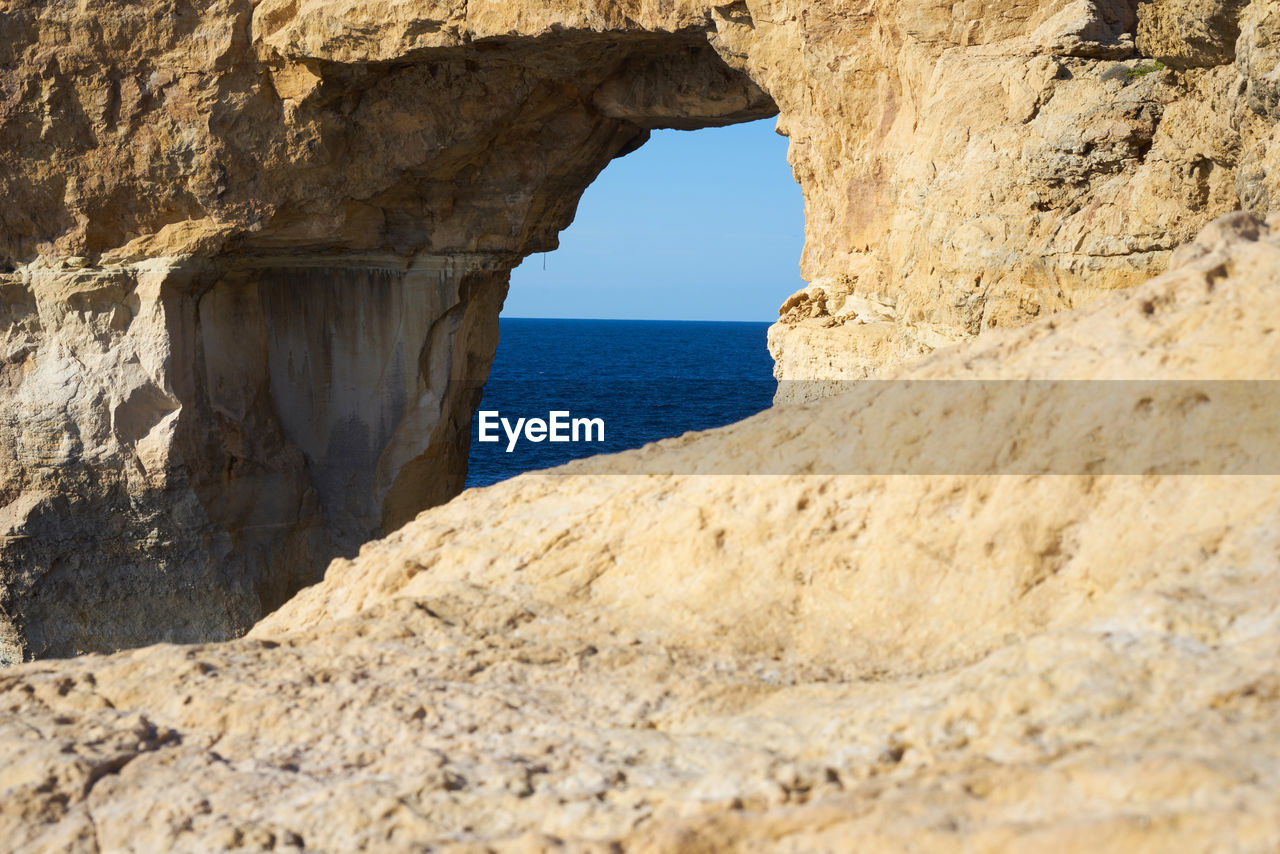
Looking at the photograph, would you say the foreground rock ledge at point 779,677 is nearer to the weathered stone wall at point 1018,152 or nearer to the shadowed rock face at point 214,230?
the weathered stone wall at point 1018,152

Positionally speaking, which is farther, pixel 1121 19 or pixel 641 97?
pixel 641 97

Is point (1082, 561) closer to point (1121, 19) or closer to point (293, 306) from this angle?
point (1121, 19)

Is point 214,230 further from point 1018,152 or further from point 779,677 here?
point 779,677

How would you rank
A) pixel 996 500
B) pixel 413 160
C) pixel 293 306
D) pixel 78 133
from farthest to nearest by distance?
pixel 293 306
pixel 413 160
pixel 78 133
pixel 996 500

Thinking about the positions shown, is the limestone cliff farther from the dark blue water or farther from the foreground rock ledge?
the dark blue water

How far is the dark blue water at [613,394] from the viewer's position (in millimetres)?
32938

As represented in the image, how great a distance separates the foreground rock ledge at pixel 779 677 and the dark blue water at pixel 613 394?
18.1 m

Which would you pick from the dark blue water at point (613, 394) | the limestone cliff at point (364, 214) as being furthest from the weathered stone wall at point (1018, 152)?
the dark blue water at point (613, 394)

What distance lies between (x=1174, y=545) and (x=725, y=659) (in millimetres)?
1319

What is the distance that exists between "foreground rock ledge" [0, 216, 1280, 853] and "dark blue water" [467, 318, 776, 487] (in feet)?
59.4

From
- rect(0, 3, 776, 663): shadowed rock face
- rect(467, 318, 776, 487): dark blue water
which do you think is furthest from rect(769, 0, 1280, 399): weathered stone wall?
rect(467, 318, 776, 487): dark blue water

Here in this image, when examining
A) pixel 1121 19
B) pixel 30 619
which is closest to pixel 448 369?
pixel 30 619

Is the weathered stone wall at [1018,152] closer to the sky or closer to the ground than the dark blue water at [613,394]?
closer to the sky

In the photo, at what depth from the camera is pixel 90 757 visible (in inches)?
126
